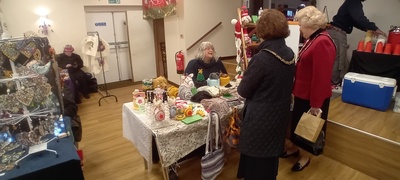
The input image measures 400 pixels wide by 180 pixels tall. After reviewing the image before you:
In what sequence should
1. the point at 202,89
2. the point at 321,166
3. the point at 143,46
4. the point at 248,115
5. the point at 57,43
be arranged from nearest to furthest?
1. the point at 248,115
2. the point at 202,89
3. the point at 321,166
4. the point at 57,43
5. the point at 143,46

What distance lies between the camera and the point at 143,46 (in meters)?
5.76

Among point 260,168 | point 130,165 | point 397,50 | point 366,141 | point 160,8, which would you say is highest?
point 160,8

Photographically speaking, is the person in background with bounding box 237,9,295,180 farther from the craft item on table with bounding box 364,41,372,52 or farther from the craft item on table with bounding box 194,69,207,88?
the craft item on table with bounding box 364,41,372,52

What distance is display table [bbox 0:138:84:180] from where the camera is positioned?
50.9 inches

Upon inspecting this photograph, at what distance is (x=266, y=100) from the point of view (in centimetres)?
142

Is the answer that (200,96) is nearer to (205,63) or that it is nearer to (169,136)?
(169,136)

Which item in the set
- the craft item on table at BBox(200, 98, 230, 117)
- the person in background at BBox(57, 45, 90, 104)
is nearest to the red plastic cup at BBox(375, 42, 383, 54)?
the craft item on table at BBox(200, 98, 230, 117)

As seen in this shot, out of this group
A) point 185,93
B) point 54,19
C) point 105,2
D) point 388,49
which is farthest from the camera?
point 105,2

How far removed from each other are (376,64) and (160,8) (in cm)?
367

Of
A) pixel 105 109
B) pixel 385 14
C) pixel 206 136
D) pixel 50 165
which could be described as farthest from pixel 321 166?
pixel 105 109

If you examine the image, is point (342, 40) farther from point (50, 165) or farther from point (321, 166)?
point (50, 165)

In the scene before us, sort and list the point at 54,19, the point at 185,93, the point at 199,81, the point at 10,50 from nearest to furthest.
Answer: the point at 10,50, the point at 185,93, the point at 199,81, the point at 54,19

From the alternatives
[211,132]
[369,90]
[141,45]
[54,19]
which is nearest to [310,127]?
[211,132]

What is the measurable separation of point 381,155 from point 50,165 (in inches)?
101
